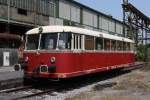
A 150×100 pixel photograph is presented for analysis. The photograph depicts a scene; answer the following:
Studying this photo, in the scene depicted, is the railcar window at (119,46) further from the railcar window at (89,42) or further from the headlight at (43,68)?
the headlight at (43,68)

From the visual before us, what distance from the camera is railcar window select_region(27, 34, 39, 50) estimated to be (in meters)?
18.0

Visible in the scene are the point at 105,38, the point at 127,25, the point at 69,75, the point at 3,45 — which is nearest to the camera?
the point at 69,75

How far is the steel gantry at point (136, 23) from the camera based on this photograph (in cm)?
5194

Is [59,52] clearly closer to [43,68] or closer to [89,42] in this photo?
[43,68]

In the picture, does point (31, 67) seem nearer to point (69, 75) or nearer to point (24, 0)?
point (69, 75)

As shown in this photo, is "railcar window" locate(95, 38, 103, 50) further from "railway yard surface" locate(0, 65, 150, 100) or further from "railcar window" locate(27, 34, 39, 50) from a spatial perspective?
"railcar window" locate(27, 34, 39, 50)

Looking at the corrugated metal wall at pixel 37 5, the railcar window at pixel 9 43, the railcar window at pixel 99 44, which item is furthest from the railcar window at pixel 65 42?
the corrugated metal wall at pixel 37 5

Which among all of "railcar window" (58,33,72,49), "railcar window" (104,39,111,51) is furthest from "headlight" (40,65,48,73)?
"railcar window" (104,39,111,51)

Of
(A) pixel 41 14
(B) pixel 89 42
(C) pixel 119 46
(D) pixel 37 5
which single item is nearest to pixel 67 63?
(B) pixel 89 42

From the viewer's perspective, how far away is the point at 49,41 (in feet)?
57.8

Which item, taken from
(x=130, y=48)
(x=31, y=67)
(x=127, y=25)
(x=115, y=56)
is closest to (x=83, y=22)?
(x=127, y=25)

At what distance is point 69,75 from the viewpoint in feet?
56.9

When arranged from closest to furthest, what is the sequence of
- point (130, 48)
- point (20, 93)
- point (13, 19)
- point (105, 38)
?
point (20, 93), point (105, 38), point (130, 48), point (13, 19)

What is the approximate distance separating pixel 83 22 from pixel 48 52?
39.0 m
